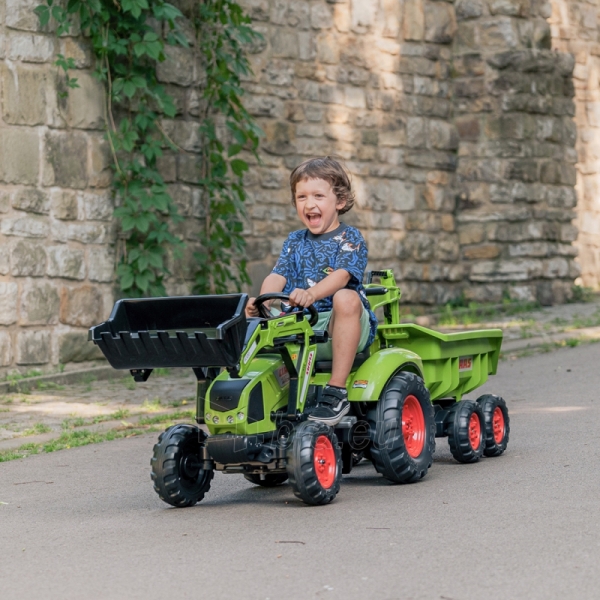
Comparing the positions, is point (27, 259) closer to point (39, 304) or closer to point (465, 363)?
point (39, 304)

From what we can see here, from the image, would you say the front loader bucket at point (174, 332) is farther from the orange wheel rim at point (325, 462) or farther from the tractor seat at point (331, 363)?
the tractor seat at point (331, 363)

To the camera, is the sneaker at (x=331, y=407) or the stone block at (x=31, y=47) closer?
the sneaker at (x=331, y=407)

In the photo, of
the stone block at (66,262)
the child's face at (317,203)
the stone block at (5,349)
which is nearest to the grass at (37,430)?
the stone block at (5,349)

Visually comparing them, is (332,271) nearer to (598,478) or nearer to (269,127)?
(598,478)

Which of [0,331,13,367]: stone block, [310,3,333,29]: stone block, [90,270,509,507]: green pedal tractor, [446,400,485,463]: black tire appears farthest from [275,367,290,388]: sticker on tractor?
[310,3,333,29]: stone block

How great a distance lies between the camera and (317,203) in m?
5.63

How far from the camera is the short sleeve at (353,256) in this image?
5.51m

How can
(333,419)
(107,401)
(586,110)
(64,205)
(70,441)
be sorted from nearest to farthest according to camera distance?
(333,419) < (70,441) < (107,401) < (64,205) < (586,110)

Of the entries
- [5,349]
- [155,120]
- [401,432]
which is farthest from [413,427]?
[155,120]

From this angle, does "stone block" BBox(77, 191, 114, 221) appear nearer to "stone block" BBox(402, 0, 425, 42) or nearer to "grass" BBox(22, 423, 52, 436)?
"grass" BBox(22, 423, 52, 436)

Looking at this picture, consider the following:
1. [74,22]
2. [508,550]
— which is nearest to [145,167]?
[74,22]

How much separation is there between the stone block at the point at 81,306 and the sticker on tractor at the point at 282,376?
473 centimetres

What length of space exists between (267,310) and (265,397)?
553 mm

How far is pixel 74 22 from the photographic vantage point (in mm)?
9688
